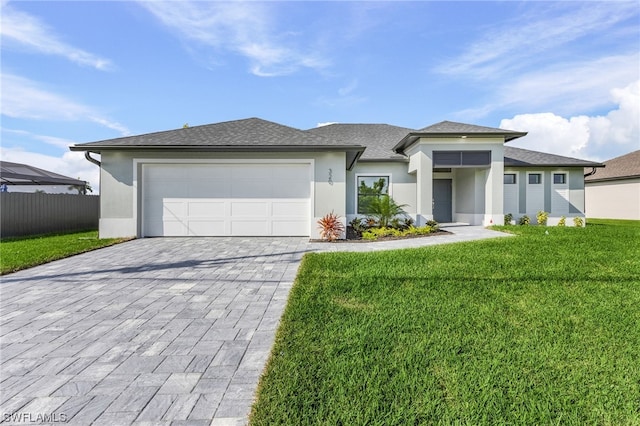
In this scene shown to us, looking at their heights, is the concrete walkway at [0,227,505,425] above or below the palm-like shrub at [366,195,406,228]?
below

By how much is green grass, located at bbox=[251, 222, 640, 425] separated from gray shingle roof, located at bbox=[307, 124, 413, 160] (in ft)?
31.8

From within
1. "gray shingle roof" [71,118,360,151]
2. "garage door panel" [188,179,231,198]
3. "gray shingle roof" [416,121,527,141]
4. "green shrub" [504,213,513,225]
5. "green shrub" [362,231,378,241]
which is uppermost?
"gray shingle roof" [416,121,527,141]

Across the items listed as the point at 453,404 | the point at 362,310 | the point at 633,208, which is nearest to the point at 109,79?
the point at 362,310

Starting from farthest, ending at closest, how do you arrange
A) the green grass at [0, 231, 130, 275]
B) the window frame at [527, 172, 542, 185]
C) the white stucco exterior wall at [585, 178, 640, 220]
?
1. the white stucco exterior wall at [585, 178, 640, 220]
2. the window frame at [527, 172, 542, 185]
3. the green grass at [0, 231, 130, 275]

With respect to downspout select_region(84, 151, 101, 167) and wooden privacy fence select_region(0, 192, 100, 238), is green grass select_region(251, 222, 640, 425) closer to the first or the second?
downspout select_region(84, 151, 101, 167)

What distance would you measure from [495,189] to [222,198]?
10.6m

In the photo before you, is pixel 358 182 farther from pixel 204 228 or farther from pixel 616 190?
pixel 616 190

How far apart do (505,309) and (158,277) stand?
17.7ft

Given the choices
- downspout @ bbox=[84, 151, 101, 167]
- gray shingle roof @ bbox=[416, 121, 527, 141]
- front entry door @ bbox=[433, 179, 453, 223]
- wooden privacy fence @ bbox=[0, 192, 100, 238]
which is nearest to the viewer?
downspout @ bbox=[84, 151, 101, 167]

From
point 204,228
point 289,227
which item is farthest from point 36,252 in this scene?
point 289,227

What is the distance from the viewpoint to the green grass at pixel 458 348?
2002 mm

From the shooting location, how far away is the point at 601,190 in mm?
21891

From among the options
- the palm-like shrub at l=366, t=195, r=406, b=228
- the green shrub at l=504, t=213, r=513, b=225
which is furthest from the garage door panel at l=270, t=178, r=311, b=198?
the green shrub at l=504, t=213, r=513, b=225

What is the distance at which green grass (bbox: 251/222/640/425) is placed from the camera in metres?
2.00
